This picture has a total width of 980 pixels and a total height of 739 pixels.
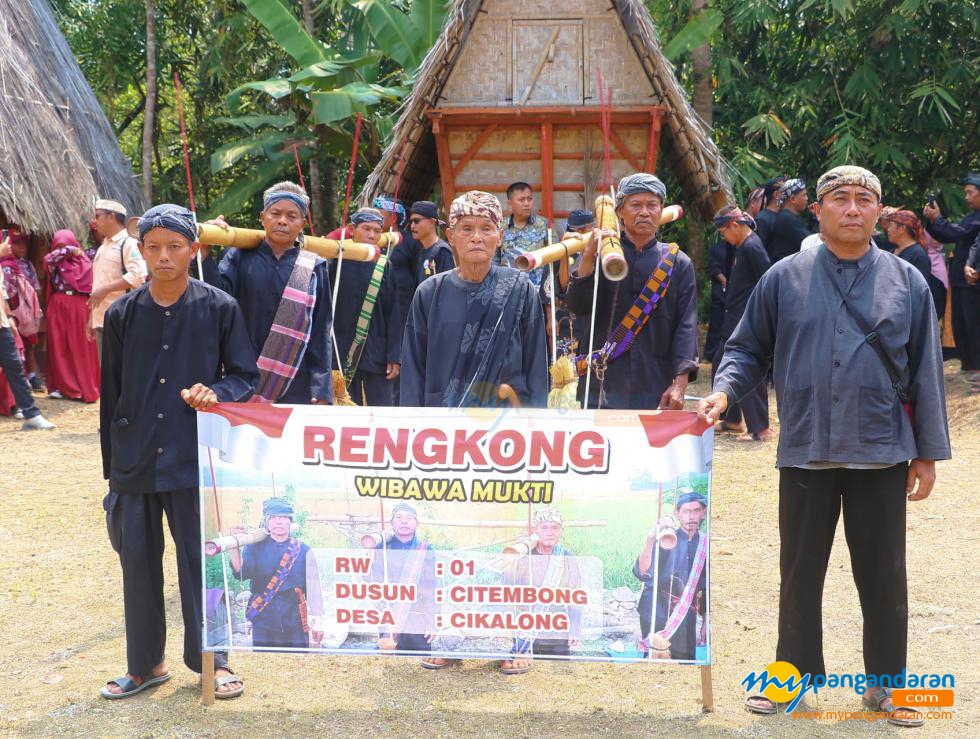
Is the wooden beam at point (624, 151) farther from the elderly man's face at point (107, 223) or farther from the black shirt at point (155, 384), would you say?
the black shirt at point (155, 384)

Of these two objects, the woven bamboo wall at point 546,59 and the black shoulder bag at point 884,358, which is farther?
the woven bamboo wall at point 546,59

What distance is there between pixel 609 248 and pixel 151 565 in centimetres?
218

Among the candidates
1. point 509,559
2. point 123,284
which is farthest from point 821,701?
point 123,284

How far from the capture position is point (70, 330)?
1191 centimetres

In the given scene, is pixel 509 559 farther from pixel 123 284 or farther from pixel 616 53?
pixel 616 53

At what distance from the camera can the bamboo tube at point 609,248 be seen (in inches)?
176

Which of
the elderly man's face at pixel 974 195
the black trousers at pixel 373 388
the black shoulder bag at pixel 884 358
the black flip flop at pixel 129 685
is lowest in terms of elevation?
the black flip flop at pixel 129 685

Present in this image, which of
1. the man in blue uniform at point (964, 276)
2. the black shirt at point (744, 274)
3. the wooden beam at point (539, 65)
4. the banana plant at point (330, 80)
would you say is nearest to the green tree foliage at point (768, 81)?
the banana plant at point (330, 80)

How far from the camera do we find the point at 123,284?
9.66m

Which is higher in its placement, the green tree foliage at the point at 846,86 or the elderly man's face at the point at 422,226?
the green tree foliage at the point at 846,86

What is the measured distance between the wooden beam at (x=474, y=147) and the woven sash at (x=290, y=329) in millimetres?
6179

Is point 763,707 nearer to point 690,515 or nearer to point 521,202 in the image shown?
point 690,515

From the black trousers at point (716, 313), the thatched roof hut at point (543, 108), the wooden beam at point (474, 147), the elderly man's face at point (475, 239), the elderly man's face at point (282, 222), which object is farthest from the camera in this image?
the black trousers at point (716, 313)

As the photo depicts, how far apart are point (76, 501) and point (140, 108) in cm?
1432
